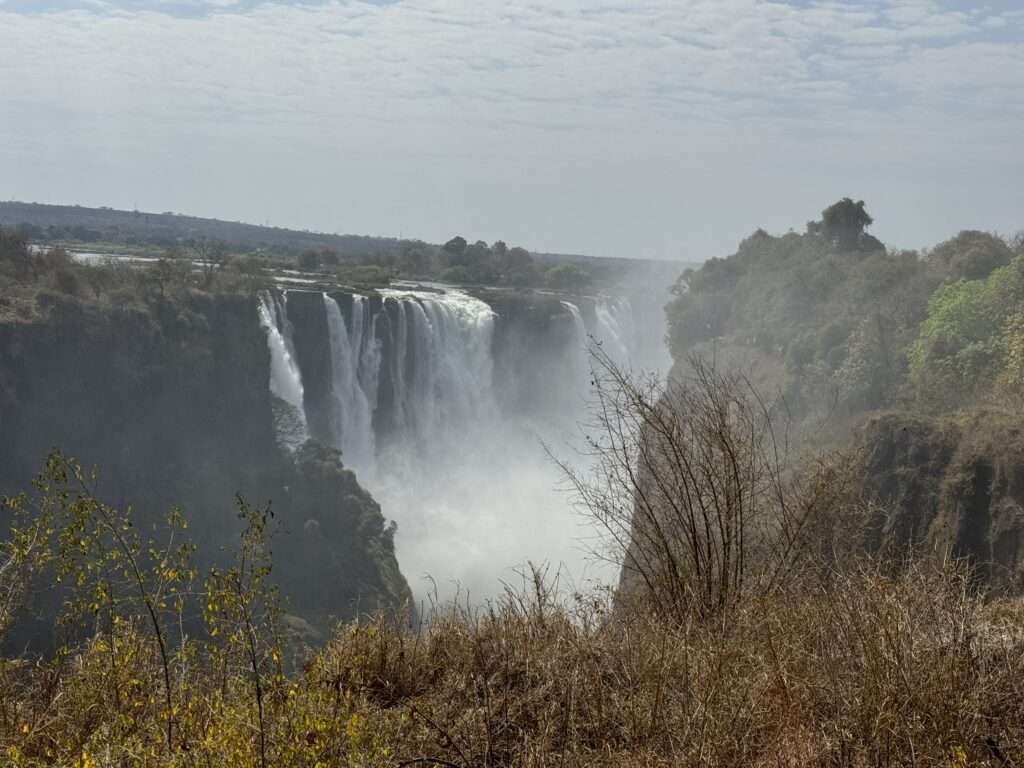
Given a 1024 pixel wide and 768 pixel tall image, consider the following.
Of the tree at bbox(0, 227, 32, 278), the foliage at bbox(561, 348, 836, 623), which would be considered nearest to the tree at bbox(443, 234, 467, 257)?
the tree at bbox(0, 227, 32, 278)

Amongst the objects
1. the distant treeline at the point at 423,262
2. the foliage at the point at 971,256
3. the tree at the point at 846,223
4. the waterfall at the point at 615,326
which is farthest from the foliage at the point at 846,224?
the distant treeline at the point at 423,262

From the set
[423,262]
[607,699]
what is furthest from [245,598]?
[423,262]

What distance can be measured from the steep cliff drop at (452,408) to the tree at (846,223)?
44.0 ft

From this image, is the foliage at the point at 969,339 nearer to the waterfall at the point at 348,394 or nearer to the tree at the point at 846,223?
the tree at the point at 846,223

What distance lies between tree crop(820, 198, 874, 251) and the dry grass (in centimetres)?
3662

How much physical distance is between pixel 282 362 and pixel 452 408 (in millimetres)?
9047

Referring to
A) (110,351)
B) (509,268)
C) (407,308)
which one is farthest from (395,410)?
(509,268)

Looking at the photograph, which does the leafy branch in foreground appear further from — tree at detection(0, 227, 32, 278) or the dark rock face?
tree at detection(0, 227, 32, 278)

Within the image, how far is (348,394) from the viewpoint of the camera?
134 feet

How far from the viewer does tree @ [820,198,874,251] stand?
41.0 metres

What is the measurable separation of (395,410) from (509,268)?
34.8 metres

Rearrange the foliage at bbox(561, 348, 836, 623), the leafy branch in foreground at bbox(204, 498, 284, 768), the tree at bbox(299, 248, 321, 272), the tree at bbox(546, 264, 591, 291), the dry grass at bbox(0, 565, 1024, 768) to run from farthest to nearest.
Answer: the tree at bbox(546, 264, 591, 291) → the tree at bbox(299, 248, 321, 272) → the foliage at bbox(561, 348, 836, 623) → the dry grass at bbox(0, 565, 1024, 768) → the leafy branch in foreground at bbox(204, 498, 284, 768)

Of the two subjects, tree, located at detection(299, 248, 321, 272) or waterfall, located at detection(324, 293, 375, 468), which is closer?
waterfall, located at detection(324, 293, 375, 468)

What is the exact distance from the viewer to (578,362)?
2063 inches
